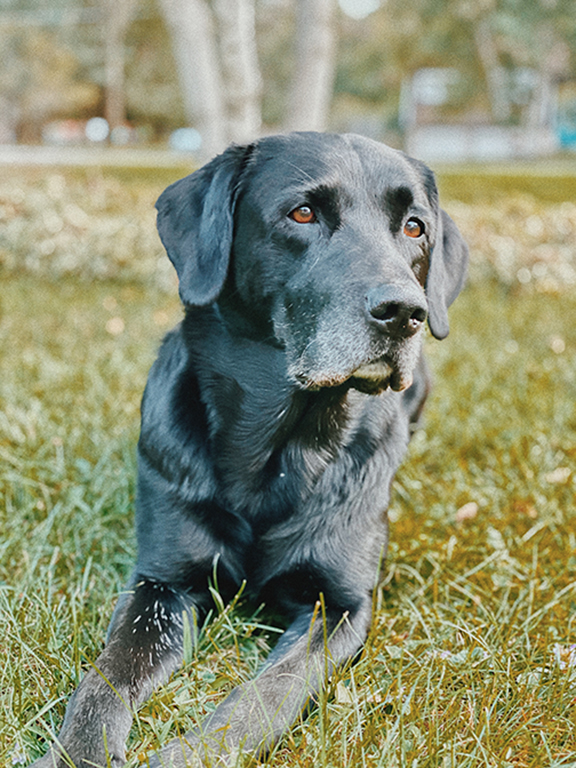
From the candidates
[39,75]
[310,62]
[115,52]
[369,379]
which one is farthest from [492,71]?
[369,379]

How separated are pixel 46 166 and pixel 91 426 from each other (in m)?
A: 11.7

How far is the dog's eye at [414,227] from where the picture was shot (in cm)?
226

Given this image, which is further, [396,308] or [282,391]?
[282,391]

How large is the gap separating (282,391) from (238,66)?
4095mm

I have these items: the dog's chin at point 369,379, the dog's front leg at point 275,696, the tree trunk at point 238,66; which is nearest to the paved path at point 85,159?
the tree trunk at point 238,66

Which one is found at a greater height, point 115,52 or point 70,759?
point 70,759

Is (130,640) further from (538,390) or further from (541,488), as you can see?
(538,390)

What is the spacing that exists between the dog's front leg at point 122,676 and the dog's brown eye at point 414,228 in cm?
124

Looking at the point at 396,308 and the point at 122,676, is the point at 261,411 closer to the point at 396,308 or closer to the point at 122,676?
the point at 396,308

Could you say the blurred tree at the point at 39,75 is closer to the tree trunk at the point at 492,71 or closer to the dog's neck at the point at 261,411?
the tree trunk at the point at 492,71

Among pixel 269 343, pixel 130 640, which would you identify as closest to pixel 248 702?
pixel 130 640

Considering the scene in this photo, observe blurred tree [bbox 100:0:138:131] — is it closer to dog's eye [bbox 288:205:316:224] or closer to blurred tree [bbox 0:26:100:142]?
blurred tree [bbox 0:26:100:142]

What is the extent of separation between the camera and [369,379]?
2.02 meters

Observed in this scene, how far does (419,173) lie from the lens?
7.95 feet
